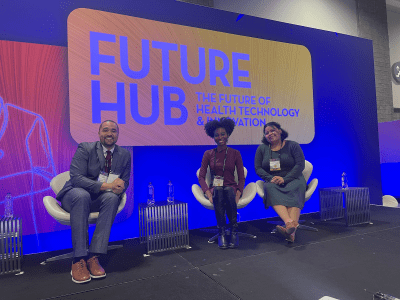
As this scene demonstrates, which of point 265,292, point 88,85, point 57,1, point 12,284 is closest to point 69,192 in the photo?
point 12,284

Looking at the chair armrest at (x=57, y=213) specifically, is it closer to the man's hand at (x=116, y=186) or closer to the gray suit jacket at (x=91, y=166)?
the gray suit jacket at (x=91, y=166)

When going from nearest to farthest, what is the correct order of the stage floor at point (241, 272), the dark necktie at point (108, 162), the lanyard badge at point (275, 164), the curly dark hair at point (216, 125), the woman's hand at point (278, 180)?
the stage floor at point (241, 272) < the dark necktie at point (108, 162) < the woman's hand at point (278, 180) < the lanyard badge at point (275, 164) < the curly dark hair at point (216, 125)

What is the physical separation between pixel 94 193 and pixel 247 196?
1543 mm

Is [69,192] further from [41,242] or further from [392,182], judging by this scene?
[392,182]

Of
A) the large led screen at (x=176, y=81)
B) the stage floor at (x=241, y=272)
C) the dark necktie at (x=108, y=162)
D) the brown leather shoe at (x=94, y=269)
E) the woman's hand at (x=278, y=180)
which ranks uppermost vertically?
the large led screen at (x=176, y=81)

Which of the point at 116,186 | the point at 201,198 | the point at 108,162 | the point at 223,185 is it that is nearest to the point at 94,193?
the point at 116,186

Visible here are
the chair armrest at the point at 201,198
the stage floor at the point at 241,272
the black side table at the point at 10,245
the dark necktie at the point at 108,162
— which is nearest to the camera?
the stage floor at the point at 241,272

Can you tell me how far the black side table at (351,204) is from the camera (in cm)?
327

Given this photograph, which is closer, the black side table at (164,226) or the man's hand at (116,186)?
the man's hand at (116,186)

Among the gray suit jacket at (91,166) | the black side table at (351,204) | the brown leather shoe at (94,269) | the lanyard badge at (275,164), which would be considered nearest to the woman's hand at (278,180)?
the lanyard badge at (275,164)

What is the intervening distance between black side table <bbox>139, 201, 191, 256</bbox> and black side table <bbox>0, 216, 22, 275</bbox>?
103 centimetres

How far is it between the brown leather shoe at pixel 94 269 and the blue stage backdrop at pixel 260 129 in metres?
0.98

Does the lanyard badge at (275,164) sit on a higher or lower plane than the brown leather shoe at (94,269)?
higher

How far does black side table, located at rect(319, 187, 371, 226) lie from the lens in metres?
3.27
